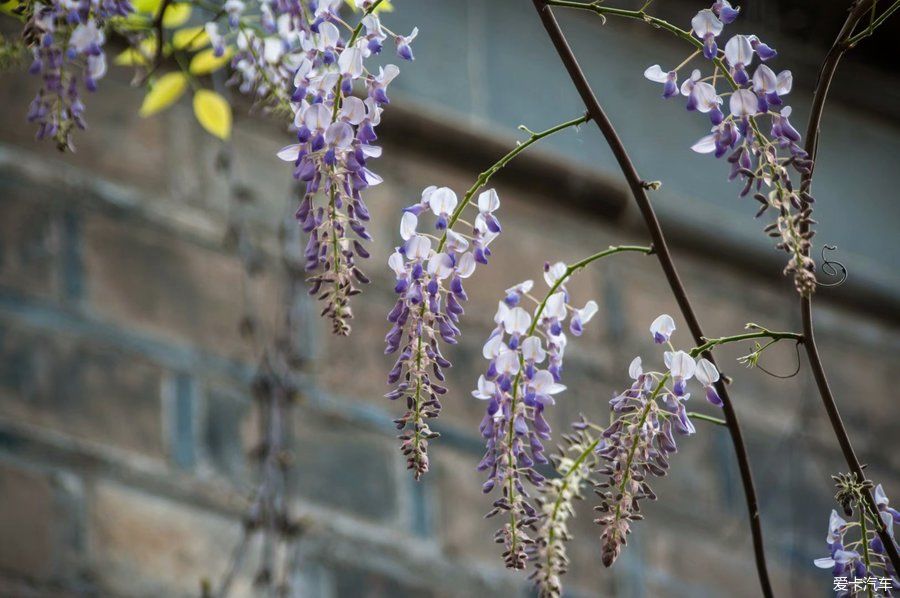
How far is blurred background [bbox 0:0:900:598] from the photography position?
185 cm

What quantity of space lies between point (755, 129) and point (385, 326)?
144cm

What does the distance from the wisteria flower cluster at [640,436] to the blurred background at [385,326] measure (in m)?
1.05

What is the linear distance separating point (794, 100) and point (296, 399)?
1.56 metres

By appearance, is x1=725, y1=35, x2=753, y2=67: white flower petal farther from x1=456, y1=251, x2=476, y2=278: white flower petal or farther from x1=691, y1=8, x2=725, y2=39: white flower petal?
x1=456, y1=251, x2=476, y2=278: white flower petal

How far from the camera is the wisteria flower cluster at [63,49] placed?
1126mm

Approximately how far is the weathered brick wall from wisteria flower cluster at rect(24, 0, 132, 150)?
715 mm

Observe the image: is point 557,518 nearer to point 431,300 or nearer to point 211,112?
point 431,300

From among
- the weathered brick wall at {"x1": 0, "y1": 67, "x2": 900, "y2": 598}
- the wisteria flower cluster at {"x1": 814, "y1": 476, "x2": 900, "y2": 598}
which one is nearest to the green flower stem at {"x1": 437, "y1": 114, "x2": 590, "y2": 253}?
the wisteria flower cluster at {"x1": 814, "y1": 476, "x2": 900, "y2": 598}

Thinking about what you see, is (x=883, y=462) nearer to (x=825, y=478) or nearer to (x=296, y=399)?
(x=825, y=478)

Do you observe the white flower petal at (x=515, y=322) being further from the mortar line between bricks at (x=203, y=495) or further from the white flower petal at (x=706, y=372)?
the mortar line between bricks at (x=203, y=495)

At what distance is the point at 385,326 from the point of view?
2.27 metres

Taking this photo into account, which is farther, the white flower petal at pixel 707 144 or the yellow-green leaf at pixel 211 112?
the yellow-green leaf at pixel 211 112

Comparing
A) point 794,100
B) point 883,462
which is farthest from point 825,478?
point 794,100

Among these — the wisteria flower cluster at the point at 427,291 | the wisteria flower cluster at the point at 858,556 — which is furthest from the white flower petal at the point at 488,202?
the wisteria flower cluster at the point at 858,556
